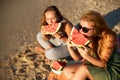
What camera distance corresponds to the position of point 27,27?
22.2ft

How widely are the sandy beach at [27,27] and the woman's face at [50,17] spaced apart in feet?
3.17

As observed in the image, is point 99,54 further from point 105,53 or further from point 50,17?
point 50,17

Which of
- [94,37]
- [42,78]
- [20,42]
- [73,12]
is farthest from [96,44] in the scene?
[73,12]

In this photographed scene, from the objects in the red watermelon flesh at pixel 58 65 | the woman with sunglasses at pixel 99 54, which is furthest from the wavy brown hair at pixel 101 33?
the red watermelon flesh at pixel 58 65

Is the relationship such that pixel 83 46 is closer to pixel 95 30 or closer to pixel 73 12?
pixel 95 30

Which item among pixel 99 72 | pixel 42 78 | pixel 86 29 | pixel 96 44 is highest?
pixel 86 29

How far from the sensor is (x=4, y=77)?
5.34 metres

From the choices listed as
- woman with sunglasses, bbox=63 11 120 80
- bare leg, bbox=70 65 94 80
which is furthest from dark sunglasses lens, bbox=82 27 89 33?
bare leg, bbox=70 65 94 80

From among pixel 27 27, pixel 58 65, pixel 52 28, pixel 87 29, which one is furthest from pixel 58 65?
pixel 27 27

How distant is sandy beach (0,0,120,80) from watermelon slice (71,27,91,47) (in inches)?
46.7

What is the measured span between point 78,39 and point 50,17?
87cm

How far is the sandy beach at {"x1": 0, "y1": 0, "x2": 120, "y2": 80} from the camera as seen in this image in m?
5.46

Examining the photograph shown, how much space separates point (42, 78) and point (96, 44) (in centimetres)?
142

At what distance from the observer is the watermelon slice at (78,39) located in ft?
14.0
